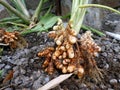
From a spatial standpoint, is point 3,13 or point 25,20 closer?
point 25,20

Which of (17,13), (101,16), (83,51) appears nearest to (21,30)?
(17,13)

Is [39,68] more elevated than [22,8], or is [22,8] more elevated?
[22,8]

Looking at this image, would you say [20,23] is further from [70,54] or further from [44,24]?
[70,54]

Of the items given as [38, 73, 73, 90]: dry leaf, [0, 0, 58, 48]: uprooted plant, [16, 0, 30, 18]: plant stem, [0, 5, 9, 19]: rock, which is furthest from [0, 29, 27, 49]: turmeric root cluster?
[0, 5, 9, 19]: rock

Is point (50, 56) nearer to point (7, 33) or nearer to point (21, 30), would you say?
point (7, 33)

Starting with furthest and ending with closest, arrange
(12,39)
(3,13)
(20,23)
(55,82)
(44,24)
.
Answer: (3,13) < (20,23) < (44,24) < (12,39) < (55,82)

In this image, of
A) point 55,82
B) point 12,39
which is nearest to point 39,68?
point 55,82

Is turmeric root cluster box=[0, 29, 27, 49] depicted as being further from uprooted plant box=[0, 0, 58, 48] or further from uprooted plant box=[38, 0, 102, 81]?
uprooted plant box=[38, 0, 102, 81]

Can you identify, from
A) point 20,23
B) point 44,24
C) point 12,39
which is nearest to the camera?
point 12,39
